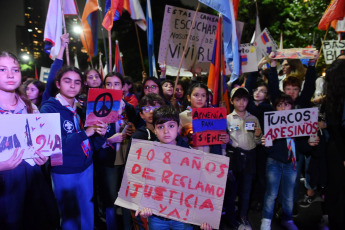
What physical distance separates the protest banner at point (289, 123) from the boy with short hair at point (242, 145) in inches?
10.0

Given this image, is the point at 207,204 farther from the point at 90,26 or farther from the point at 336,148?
the point at 90,26

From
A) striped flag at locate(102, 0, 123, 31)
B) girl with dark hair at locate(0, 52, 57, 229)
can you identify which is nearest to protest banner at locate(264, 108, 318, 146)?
girl with dark hair at locate(0, 52, 57, 229)

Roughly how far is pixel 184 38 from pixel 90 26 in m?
1.84

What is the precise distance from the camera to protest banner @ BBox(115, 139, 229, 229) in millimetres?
2428

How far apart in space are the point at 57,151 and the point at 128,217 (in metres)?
1.28

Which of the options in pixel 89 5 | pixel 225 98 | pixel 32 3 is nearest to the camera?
pixel 225 98

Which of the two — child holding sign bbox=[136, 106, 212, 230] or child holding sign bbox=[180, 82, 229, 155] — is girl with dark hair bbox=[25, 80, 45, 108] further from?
child holding sign bbox=[136, 106, 212, 230]

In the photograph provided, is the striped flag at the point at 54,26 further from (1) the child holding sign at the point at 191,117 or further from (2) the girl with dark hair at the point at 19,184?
(1) the child holding sign at the point at 191,117

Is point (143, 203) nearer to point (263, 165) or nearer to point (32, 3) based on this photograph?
point (263, 165)

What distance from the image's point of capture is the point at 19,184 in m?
2.46

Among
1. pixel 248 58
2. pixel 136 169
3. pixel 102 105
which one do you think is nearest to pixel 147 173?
pixel 136 169

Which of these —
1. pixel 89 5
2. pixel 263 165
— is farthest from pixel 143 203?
pixel 89 5

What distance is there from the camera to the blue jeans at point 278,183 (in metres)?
3.62

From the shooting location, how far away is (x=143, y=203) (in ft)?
7.99
